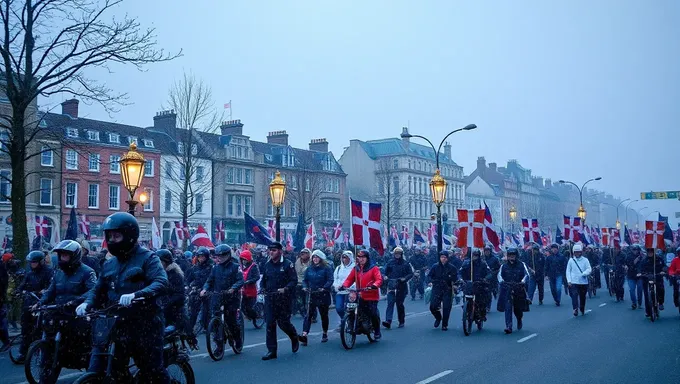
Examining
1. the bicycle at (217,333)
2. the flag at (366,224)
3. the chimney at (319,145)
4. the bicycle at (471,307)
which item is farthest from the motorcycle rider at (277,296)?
the chimney at (319,145)

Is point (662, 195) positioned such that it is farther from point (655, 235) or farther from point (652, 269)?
point (652, 269)

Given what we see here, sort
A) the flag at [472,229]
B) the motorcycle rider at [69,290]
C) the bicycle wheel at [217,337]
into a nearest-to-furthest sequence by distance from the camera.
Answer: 1. the motorcycle rider at [69,290]
2. the bicycle wheel at [217,337]
3. the flag at [472,229]

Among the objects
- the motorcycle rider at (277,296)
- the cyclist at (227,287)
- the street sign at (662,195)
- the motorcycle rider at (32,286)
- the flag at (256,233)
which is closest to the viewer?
the motorcycle rider at (32,286)

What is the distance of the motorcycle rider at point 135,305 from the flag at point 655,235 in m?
14.7

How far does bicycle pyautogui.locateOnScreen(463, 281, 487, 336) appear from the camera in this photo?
1425 cm

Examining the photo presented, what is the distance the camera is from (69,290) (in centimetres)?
866

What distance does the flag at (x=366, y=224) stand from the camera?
1466 cm

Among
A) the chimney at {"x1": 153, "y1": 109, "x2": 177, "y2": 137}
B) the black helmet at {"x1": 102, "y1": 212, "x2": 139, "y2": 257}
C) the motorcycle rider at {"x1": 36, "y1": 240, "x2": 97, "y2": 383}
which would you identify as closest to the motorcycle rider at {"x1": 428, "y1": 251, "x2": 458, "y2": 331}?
the motorcycle rider at {"x1": 36, "y1": 240, "x2": 97, "y2": 383}

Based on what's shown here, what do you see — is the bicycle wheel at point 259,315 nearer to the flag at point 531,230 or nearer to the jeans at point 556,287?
the jeans at point 556,287

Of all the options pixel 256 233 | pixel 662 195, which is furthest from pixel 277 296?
pixel 662 195

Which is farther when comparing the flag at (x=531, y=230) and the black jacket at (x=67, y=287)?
the flag at (x=531, y=230)

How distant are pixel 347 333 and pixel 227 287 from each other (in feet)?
8.09

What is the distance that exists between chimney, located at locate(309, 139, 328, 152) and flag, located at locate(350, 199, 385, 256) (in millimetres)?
60034

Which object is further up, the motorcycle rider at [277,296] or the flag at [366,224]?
the flag at [366,224]
